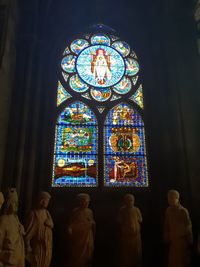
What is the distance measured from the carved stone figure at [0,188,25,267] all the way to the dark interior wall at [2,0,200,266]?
150 centimetres

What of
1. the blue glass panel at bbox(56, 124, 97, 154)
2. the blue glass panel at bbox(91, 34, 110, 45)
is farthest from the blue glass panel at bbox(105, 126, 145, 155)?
the blue glass panel at bbox(91, 34, 110, 45)

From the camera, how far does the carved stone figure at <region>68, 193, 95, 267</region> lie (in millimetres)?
5859

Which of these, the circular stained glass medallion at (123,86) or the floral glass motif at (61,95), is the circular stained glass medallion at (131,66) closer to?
the circular stained glass medallion at (123,86)

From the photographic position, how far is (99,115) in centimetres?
845

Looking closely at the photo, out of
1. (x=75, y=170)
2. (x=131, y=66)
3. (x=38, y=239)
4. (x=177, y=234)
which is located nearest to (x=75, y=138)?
(x=75, y=170)

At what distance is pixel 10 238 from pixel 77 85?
189 inches

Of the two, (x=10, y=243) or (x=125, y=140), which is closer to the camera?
(x=10, y=243)

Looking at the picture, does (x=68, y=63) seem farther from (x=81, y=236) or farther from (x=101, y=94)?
(x=81, y=236)

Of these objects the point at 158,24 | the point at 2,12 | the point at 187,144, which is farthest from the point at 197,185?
the point at 2,12

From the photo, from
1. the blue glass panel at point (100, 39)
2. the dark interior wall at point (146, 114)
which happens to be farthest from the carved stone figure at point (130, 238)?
the blue glass panel at point (100, 39)

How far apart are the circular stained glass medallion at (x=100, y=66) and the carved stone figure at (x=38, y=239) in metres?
4.00

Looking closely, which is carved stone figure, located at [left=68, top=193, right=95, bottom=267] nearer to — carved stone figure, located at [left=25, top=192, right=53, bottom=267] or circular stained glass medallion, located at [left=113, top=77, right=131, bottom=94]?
carved stone figure, located at [left=25, top=192, right=53, bottom=267]

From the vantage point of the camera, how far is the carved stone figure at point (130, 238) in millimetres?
5980

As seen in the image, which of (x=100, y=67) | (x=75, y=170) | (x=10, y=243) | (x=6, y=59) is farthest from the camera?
(x=100, y=67)
